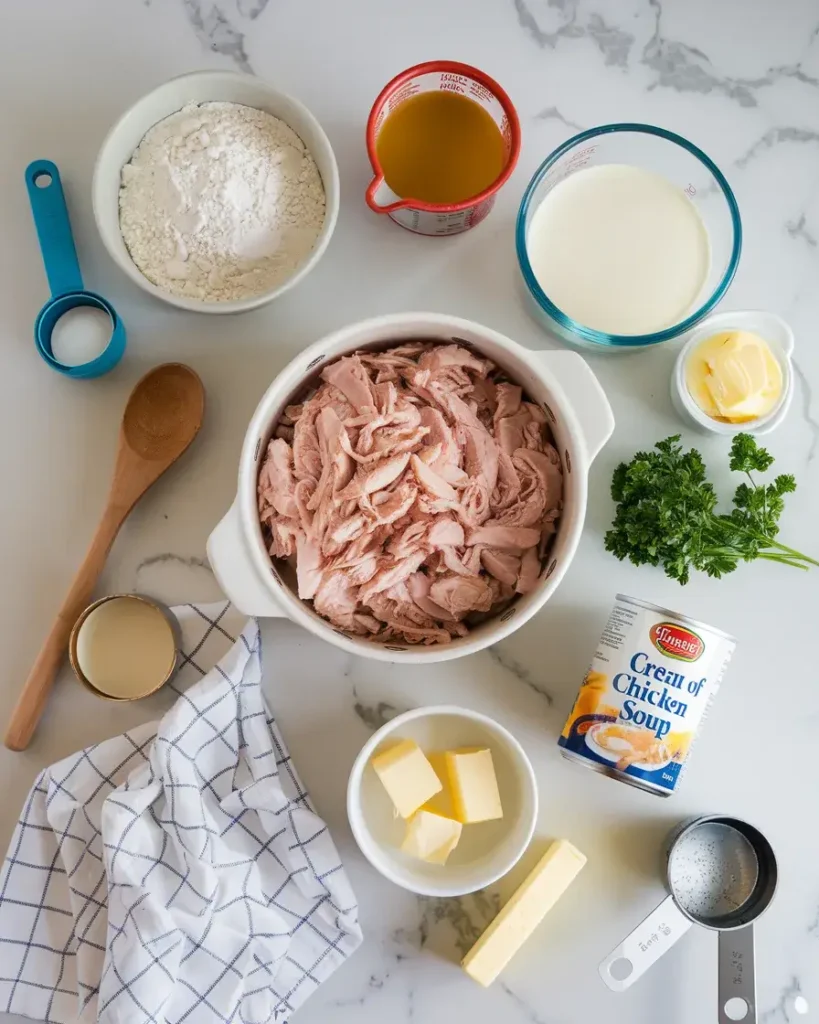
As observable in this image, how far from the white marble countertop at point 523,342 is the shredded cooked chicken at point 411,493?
0.60 ft

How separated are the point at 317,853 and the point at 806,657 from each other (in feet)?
2.30

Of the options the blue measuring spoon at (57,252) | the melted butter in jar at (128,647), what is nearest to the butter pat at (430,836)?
the melted butter in jar at (128,647)

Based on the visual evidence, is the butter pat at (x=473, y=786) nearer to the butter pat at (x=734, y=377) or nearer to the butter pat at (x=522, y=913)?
the butter pat at (x=522, y=913)

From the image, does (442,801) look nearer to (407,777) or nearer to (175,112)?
(407,777)

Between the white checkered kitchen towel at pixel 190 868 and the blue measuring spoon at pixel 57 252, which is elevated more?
the blue measuring spoon at pixel 57 252

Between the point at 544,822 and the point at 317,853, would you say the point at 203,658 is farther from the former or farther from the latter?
the point at 544,822

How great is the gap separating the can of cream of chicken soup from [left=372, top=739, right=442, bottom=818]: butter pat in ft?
0.63

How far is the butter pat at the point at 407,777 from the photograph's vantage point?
1059mm

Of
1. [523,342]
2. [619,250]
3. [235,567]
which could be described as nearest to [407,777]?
[235,567]

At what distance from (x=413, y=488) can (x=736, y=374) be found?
1.50 feet

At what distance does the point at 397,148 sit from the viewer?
1120 millimetres

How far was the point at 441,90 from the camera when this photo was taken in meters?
1.10

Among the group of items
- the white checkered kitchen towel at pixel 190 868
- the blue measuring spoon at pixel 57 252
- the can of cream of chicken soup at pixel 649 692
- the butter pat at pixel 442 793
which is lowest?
the white checkered kitchen towel at pixel 190 868

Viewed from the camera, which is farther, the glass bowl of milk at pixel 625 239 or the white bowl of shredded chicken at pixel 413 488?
the glass bowl of milk at pixel 625 239
